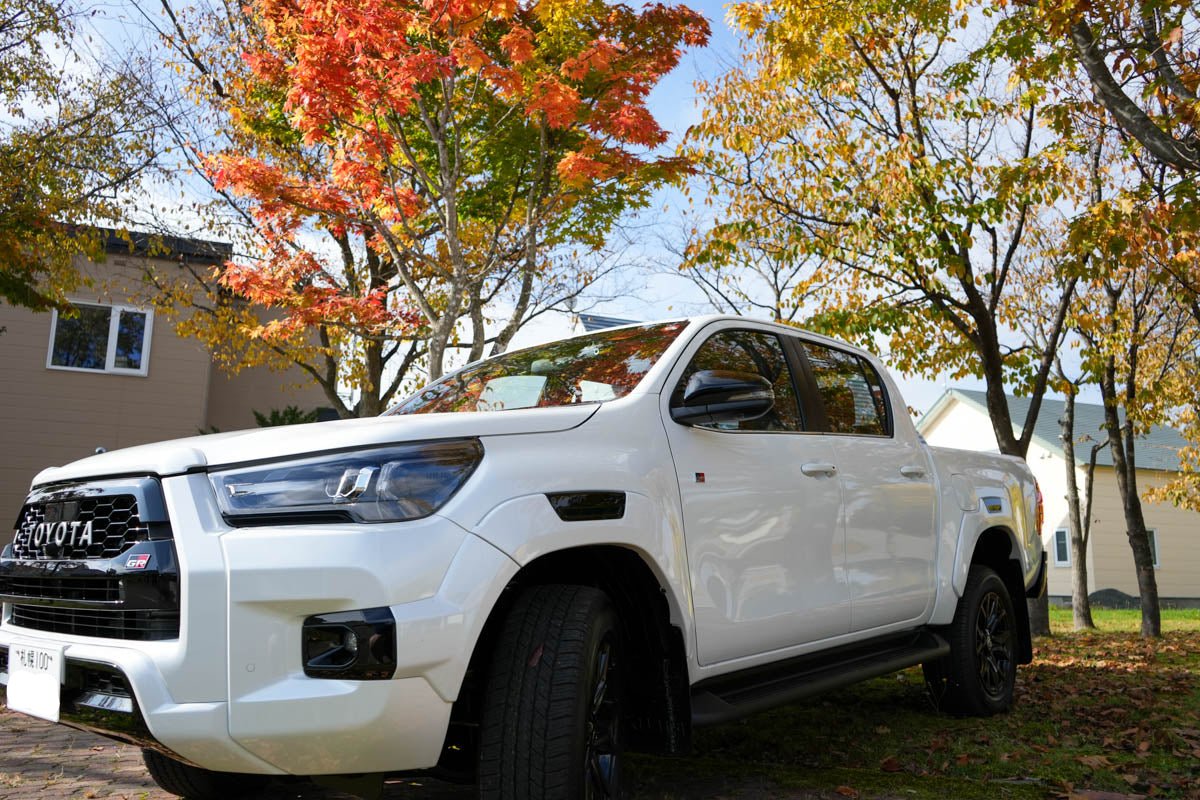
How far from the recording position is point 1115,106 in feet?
21.0

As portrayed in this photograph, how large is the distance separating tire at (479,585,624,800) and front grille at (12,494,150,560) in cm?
104

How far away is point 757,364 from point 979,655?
96.9 inches

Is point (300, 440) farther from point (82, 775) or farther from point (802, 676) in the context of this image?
point (82, 775)

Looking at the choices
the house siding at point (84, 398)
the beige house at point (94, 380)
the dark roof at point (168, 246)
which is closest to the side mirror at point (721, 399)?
the dark roof at point (168, 246)

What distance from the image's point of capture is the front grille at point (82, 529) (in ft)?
8.84

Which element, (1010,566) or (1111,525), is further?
(1111,525)

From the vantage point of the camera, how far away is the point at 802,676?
3982 millimetres

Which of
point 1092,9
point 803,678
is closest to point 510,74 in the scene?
point 1092,9

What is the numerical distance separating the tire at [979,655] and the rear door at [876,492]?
471mm

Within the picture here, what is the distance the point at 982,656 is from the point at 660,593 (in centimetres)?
318

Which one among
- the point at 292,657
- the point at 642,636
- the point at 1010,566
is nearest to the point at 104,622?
the point at 292,657

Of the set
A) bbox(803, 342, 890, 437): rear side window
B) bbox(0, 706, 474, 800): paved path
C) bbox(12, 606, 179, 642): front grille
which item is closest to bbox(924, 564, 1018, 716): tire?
bbox(803, 342, 890, 437): rear side window

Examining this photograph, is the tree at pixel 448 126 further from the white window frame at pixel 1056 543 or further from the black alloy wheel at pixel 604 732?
the white window frame at pixel 1056 543

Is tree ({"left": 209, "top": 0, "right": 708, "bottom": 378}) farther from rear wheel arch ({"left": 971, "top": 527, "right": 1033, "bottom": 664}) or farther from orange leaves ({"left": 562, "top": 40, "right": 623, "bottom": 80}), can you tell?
rear wheel arch ({"left": 971, "top": 527, "right": 1033, "bottom": 664})
